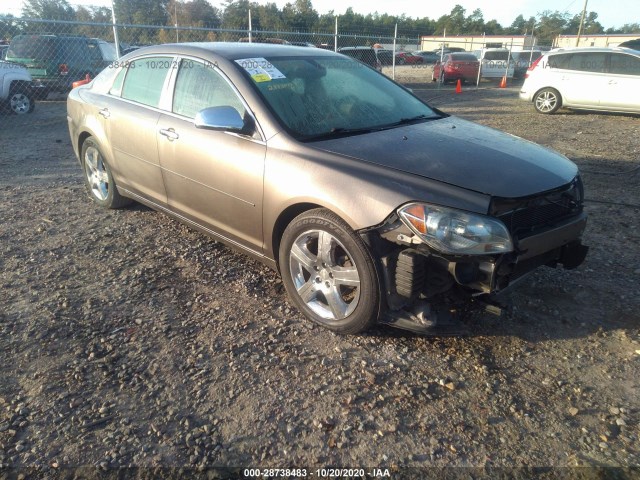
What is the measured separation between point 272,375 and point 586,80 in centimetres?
1196

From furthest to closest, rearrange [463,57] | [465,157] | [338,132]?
1. [463,57]
2. [338,132]
3. [465,157]

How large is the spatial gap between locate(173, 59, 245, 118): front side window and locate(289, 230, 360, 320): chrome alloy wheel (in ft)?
3.43

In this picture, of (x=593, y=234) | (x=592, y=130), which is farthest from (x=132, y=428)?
(x=592, y=130)

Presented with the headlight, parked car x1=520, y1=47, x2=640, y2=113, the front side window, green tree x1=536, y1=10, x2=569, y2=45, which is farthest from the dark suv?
green tree x1=536, y1=10, x2=569, y2=45

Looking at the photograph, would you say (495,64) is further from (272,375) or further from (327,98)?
(272,375)

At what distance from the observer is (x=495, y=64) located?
72.5ft

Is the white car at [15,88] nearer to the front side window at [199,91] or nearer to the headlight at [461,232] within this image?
the front side window at [199,91]

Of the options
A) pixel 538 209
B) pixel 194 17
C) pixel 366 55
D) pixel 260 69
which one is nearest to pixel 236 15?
pixel 194 17

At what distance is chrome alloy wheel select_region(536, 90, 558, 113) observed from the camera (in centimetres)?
1206

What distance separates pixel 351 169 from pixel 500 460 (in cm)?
165

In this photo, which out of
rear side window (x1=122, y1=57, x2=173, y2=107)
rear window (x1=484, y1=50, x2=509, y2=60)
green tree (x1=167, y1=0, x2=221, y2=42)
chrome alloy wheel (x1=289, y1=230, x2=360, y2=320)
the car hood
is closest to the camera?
the car hood

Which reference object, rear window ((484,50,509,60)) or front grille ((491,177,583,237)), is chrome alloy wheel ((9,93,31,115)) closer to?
front grille ((491,177,583,237))

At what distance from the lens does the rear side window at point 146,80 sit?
4.11 metres

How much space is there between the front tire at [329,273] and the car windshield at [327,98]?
646 millimetres
